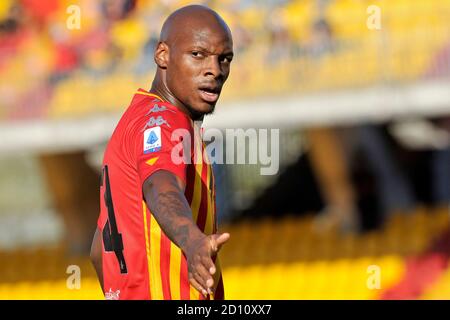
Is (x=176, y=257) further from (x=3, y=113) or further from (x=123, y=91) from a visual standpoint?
(x=3, y=113)

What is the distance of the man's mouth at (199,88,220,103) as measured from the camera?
328 centimetres

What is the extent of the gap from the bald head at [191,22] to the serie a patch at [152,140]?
1.15 ft

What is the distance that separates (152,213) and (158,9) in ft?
35.0

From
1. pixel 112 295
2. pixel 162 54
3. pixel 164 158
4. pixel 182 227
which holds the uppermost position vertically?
pixel 162 54

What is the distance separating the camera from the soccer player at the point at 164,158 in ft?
10.2

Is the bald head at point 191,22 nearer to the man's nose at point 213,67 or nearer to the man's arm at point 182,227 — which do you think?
the man's nose at point 213,67

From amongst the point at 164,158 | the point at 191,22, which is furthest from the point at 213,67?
the point at 164,158

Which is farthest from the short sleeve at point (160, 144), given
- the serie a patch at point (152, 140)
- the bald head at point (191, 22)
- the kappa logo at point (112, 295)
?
the kappa logo at point (112, 295)

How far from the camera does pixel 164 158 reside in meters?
3.04

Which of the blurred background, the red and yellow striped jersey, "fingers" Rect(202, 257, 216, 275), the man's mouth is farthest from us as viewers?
the blurred background

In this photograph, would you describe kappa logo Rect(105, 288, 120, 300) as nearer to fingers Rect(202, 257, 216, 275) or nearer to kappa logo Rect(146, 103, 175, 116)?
kappa logo Rect(146, 103, 175, 116)

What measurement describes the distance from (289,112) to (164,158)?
32.0 ft

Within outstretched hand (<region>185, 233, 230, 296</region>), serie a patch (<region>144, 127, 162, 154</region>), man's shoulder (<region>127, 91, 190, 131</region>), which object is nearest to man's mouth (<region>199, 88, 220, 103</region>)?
man's shoulder (<region>127, 91, 190, 131</region>)

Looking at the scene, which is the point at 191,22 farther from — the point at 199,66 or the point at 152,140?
the point at 152,140
